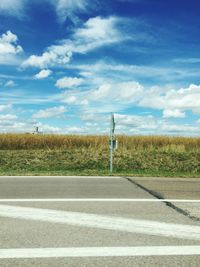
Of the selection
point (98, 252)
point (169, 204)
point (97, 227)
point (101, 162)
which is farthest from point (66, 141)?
point (98, 252)

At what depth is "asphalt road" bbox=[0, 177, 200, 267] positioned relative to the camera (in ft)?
17.8

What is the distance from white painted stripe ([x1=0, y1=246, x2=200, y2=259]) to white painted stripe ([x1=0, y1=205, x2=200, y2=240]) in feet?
2.25

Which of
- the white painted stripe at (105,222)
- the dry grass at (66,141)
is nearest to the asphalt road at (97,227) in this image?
the white painted stripe at (105,222)

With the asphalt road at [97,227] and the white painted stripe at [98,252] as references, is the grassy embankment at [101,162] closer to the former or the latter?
the asphalt road at [97,227]

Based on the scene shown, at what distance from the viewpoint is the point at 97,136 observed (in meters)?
36.9

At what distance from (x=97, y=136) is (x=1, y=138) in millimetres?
7462

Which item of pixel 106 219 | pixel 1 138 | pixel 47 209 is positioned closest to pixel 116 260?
pixel 106 219

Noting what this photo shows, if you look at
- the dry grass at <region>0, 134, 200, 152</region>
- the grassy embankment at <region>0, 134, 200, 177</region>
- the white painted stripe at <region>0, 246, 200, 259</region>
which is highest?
the dry grass at <region>0, 134, 200, 152</region>

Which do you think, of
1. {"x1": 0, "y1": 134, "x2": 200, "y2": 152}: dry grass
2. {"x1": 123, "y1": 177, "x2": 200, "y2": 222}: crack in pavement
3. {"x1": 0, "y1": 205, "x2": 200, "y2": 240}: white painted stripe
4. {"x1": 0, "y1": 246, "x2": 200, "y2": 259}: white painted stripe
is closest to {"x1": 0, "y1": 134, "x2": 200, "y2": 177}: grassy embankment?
{"x1": 123, "y1": 177, "x2": 200, "y2": 222}: crack in pavement

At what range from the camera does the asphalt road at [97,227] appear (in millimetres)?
5414

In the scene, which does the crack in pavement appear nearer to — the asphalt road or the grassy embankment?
the asphalt road

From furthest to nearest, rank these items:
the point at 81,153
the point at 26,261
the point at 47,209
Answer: the point at 81,153, the point at 47,209, the point at 26,261

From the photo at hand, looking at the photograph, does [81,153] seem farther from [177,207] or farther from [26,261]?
[26,261]

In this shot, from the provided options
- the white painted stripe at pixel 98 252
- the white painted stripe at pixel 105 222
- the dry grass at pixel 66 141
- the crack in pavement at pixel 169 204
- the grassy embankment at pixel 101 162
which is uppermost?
the dry grass at pixel 66 141
